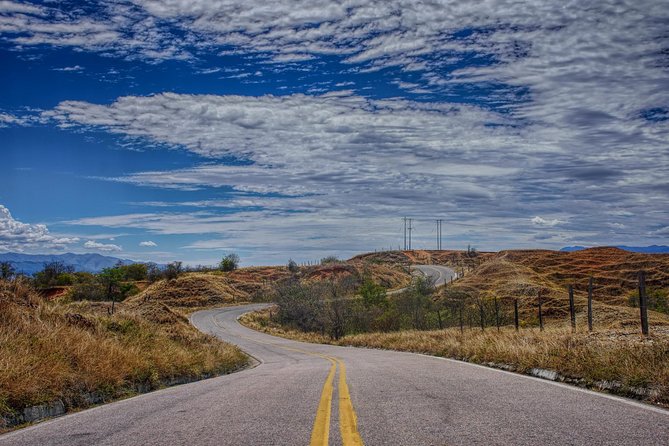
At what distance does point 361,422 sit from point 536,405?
2338 mm

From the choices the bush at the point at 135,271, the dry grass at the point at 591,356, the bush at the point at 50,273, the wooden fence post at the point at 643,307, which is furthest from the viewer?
the bush at the point at 135,271

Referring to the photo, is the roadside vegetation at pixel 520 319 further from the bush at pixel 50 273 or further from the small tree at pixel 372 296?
the bush at pixel 50 273

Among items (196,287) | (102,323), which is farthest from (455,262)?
(102,323)

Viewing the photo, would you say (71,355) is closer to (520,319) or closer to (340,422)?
(340,422)

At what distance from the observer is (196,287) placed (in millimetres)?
85500

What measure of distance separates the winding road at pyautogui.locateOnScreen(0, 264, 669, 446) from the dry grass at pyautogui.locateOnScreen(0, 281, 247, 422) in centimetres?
98

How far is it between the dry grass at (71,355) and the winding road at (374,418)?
98cm

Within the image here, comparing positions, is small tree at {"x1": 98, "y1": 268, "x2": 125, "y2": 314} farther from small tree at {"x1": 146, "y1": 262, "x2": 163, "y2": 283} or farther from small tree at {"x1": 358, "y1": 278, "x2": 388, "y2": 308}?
small tree at {"x1": 358, "y1": 278, "x2": 388, "y2": 308}

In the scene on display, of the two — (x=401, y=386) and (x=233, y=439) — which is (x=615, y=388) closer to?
(x=401, y=386)

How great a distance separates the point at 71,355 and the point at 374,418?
6.50m

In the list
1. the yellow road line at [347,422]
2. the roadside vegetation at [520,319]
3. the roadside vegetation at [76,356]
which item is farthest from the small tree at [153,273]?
the yellow road line at [347,422]

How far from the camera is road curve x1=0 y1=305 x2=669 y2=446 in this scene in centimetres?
529

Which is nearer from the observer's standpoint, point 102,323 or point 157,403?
point 157,403

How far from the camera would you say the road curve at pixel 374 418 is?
17.3 feet
